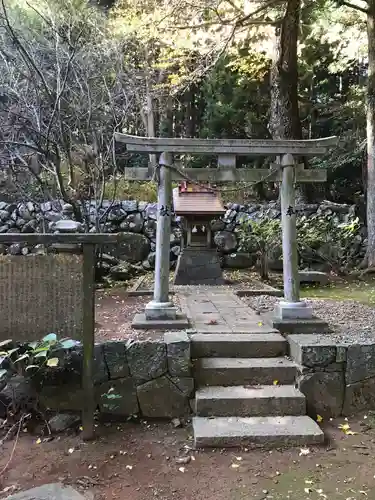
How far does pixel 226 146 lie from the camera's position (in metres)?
5.21

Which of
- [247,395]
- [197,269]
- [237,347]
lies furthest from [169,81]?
[247,395]

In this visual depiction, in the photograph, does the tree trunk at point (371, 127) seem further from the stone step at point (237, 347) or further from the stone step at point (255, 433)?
the stone step at point (255, 433)

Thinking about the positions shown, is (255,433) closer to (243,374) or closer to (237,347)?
(243,374)

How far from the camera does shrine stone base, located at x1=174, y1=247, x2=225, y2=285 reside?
30.1 feet

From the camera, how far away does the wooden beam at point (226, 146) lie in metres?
5.12

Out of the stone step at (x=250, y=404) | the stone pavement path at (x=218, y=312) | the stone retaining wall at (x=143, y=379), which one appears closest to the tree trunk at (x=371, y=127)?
the stone pavement path at (x=218, y=312)

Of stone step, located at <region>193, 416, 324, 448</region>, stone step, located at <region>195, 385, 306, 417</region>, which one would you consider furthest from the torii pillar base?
stone step, located at <region>193, 416, 324, 448</region>

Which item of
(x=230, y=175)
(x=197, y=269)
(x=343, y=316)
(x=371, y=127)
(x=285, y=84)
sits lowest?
(x=343, y=316)

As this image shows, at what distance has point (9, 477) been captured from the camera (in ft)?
10.5

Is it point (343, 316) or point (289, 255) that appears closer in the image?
point (289, 255)

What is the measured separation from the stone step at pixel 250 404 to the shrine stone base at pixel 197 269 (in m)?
5.20

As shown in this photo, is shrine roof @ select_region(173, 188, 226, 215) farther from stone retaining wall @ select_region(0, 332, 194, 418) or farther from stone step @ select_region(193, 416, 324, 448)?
stone step @ select_region(193, 416, 324, 448)

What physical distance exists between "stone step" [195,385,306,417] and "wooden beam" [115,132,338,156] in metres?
2.67

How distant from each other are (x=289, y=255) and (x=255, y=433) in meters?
2.14
